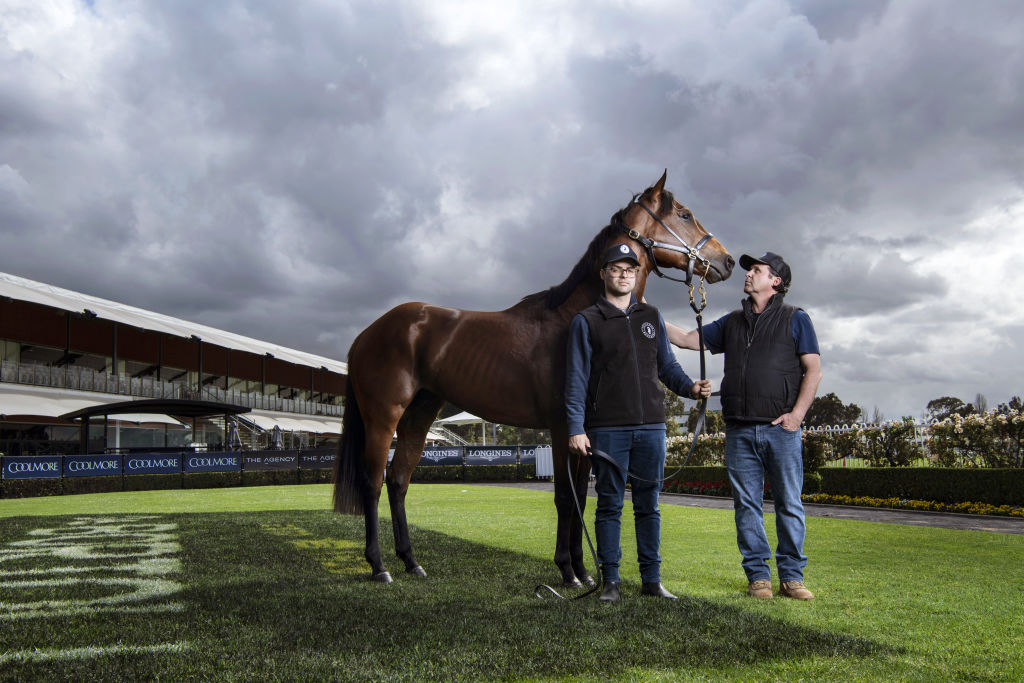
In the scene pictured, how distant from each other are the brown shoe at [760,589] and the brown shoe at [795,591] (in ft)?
0.30

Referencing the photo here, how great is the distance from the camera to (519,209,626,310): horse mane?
4.46m

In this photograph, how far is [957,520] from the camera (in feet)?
32.8

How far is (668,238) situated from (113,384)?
32.8 meters

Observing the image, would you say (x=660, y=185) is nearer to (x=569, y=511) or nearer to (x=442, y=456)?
(x=569, y=511)

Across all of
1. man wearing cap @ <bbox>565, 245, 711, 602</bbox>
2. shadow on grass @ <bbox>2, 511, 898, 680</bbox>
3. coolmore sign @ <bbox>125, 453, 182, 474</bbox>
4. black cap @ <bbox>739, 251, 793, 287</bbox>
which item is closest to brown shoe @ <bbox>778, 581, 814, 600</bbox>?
shadow on grass @ <bbox>2, 511, 898, 680</bbox>

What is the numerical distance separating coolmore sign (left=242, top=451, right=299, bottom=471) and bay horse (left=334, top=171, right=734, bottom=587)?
63.5ft

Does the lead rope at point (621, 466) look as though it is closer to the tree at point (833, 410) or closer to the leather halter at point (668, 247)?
the leather halter at point (668, 247)

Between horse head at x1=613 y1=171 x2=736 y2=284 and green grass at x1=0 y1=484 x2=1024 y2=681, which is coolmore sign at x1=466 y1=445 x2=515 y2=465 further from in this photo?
horse head at x1=613 y1=171 x2=736 y2=284

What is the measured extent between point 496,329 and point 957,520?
8615 millimetres

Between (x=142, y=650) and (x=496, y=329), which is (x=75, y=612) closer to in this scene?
(x=142, y=650)

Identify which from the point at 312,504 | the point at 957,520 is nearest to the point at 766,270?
the point at 957,520

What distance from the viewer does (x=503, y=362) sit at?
451 centimetres

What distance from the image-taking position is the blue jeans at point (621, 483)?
12.5 ft

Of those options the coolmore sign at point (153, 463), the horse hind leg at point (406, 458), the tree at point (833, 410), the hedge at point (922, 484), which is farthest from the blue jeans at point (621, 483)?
the tree at point (833, 410)
